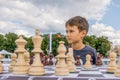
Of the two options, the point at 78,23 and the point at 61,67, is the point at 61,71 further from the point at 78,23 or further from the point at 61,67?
the point at 78,23

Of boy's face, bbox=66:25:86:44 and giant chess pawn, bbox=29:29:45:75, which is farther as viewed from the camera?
boy's face, bbox=66:25:86:44

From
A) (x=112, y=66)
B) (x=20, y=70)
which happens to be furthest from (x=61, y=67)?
(x=112, y=66)

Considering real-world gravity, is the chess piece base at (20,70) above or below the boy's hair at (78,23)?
below

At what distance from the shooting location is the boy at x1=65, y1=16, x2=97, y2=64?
2.14m

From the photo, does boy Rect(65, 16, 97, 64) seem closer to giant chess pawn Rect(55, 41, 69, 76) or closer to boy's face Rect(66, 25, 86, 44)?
boy's face Rect(66, 25, 86, 44)

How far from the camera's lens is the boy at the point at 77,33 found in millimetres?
2136

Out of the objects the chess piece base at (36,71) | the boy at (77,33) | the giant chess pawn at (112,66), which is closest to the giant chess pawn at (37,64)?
the chess piece base at (36,71)

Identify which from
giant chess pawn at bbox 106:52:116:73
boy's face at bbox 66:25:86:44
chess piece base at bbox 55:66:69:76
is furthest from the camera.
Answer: boy's face at bbox 66:25:86:44

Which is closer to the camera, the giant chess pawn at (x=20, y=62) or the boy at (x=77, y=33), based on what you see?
the giant chess pawn at (x=20, y=62)

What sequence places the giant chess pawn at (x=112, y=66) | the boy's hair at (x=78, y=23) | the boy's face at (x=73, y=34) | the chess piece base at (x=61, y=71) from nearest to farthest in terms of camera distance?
1. the chess piece base at (x=61, y=71)
2. the giant chess pawn at (x=112, y=66)
3. the boy's face at (x=73, y=34)
4. the boy's hair at (x=78, y=23)

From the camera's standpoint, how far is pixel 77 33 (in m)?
2.25

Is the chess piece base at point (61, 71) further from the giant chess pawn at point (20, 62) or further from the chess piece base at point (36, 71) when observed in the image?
the giant chess pawn at point (20, 62)

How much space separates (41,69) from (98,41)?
2573 cm

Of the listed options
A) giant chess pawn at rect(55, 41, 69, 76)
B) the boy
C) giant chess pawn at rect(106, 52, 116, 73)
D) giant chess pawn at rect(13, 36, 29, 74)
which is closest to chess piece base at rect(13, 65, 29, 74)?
giant chess pawn at rect(13, 36, 29, 74)
